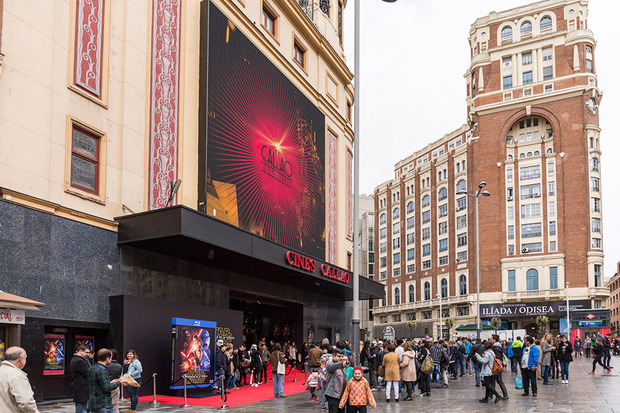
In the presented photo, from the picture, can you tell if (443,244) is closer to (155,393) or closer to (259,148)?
(259,148)

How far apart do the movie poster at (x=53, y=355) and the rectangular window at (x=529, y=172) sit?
7453 centimetres

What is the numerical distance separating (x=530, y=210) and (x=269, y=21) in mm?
60484

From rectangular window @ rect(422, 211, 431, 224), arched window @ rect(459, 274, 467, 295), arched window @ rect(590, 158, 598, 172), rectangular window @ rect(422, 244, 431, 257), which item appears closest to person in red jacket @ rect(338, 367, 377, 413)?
arched window @ rect(590, 158, 598, 172)

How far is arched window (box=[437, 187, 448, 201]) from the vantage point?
9319cm

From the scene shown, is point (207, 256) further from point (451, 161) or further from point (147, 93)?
point (451, 161)

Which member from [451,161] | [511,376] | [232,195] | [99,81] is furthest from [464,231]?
[99,81]

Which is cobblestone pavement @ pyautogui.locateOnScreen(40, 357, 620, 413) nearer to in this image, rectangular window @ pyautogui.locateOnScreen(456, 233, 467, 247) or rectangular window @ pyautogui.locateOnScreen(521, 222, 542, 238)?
rectangular window @ pyautogui.locateOnScreen(521, 222, 542, 238)

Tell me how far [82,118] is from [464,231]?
74.4 m

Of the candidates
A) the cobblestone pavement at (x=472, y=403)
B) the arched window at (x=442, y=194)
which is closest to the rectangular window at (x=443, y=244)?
the arched window at (x=442, y=194)

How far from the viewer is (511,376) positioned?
3058cm

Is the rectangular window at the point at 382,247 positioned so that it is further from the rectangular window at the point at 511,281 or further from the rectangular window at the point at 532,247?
the rectangular window at the point at 532,247

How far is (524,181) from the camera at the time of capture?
8312 centimetres

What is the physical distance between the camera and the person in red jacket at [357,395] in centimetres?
1201

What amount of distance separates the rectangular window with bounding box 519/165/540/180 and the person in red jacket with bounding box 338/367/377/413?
76065 mm
